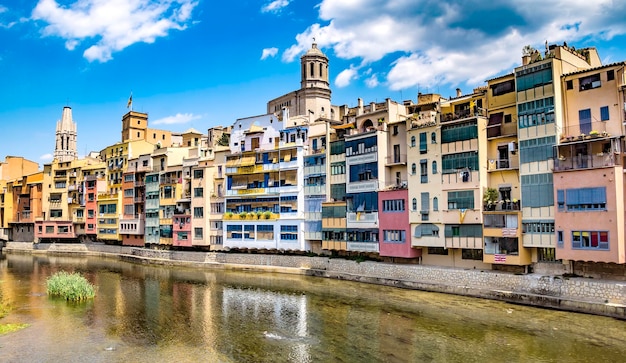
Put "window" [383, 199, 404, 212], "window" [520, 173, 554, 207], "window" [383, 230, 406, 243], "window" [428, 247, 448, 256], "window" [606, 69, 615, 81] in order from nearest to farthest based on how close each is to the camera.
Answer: "window" [606, 69, 615, 81] → "window" [520, 173, 554, 207] → "window" [428, 247, 448, 256] → "window" [383, 230, 406, 243] → "window" [383, 199, 404, 212]

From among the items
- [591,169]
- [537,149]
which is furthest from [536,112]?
[591,169]

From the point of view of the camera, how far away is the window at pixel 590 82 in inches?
1275

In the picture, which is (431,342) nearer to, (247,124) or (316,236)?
(316,236)

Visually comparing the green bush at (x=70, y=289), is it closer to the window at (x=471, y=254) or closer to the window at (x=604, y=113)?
the window at (x=471, y=254)

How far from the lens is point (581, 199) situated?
3053cm

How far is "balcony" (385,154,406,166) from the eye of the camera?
141 feet

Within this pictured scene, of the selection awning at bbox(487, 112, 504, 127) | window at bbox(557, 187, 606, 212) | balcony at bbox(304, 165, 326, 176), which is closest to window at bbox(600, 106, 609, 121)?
window at bbox(557, 187, 606, 212)

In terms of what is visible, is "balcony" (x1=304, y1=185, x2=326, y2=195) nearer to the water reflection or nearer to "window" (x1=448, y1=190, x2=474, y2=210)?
the water reflection

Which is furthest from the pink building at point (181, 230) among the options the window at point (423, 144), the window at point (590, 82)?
the window at point (590, 82)

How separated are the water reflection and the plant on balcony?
6946 millimetres

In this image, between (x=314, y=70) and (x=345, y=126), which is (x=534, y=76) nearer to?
(x=345, y=126)

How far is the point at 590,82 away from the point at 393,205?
17.3 m

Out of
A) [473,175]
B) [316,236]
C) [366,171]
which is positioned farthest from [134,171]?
[473,175]

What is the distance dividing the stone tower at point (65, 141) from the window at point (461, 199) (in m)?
113
